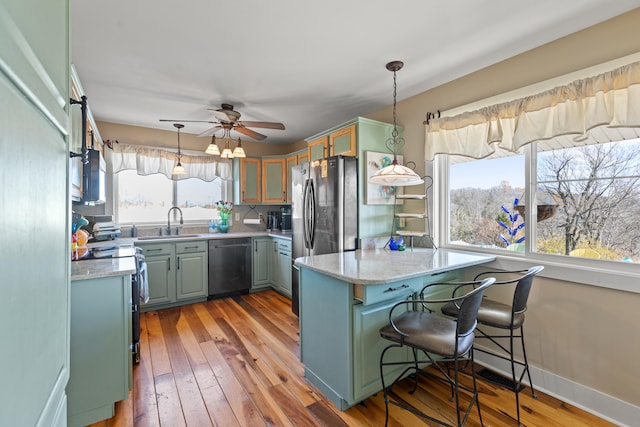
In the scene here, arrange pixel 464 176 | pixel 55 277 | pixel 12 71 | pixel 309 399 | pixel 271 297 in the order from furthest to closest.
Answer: pixel 271 297, pixel 464 176, pixel 309 399, pixel 55 277, pixel 12 71

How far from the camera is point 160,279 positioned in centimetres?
374

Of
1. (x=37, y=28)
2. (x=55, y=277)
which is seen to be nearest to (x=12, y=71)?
(x=37, y=28)

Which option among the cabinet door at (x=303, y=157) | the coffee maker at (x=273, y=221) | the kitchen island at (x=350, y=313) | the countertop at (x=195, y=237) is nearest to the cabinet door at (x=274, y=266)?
the countertop at (x=195, y=237)

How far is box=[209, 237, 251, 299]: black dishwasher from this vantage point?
13.5 ft

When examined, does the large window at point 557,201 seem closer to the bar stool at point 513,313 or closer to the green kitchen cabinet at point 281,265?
the bar stool at point 513,313

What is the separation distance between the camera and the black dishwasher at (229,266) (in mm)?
4121

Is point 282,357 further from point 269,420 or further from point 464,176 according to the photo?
point 464,176

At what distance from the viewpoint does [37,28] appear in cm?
58

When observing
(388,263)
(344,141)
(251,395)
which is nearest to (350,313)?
(388,263)

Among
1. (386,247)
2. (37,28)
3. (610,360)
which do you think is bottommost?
(610,360)

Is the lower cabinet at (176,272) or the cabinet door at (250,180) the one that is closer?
the lower cabinet at (176,272)

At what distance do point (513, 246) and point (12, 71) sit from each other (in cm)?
289

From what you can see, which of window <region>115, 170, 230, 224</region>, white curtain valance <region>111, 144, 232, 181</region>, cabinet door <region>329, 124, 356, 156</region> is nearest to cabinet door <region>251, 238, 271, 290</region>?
window <region>115, 170, 230, 224</region>

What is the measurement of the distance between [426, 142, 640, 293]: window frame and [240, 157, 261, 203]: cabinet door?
2828 millimetres
